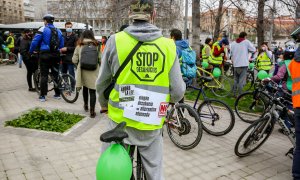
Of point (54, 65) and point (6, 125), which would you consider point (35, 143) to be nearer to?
point (6, 125)

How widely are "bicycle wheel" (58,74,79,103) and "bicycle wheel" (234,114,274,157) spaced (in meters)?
4.77

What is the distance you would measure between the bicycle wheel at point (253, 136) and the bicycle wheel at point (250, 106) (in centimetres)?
199

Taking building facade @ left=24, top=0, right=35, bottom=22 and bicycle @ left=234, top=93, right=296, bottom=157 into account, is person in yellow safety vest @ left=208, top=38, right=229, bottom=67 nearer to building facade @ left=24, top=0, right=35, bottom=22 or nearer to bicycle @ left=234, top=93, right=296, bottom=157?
bicycle @ left=234, top=93, right=296, bottom=157

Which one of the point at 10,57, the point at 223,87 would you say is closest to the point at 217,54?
the point at 223,87

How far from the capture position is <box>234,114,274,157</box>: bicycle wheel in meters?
4.52

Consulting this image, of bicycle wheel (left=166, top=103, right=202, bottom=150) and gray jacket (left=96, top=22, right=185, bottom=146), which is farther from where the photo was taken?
bicycle wheel (left=166, top=103, right=202, bottom=150)

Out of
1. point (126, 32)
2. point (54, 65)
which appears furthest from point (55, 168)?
point (54, 65)

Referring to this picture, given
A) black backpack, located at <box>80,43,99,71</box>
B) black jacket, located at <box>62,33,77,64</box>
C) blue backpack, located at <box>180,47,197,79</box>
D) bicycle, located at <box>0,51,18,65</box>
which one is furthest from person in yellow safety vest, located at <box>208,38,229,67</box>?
bicycle, located at <box>0,51,18,65</box>

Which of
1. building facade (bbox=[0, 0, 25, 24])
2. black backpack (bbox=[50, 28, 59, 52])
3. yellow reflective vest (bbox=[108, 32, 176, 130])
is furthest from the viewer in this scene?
building facade (bbox=[0, 0, 25, 24])

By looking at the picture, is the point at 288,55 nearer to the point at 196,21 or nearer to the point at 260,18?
the point at 196,21

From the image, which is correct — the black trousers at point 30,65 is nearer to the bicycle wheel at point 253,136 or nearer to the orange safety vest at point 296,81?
the bicycle wheel at point 253,136

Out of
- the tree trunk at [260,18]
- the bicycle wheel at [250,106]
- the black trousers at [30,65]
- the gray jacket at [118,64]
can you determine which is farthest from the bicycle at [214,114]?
the tree trunk at [260,18]

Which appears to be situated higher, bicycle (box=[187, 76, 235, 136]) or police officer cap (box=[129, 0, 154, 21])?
police officer cap (box=[129, 0, 154, 21])

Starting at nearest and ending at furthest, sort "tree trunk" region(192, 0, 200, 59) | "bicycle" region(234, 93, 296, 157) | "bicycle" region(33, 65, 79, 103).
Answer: "bicycle" region(234, 93, 296, 157)
"bicycle" region(33, 65, 79, 103)
"tree trunk" region(192, 0, 200, 59)
